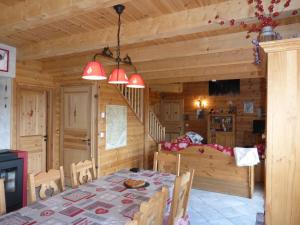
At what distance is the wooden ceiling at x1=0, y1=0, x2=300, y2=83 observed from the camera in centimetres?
203

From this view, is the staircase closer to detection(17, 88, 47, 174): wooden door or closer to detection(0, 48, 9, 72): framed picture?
detection(17, 88, 47, 174): wooden door

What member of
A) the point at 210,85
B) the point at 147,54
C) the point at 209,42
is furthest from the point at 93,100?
Answer: the point at 210,85

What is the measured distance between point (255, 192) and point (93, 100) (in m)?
3.72

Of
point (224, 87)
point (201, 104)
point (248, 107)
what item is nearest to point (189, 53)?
point (224, 87)

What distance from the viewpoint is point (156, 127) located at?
23.3ft

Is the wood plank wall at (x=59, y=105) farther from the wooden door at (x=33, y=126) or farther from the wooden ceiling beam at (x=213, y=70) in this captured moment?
the wooden ceiling beam at (x=213, y=70)

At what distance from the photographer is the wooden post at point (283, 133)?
1.37 meters

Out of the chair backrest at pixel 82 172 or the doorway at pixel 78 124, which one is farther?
the doorway at pixel 78 124

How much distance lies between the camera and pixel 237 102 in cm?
874

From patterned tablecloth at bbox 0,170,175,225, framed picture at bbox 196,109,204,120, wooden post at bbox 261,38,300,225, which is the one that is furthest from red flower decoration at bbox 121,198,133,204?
framed picture at bbox 196,109,204,120

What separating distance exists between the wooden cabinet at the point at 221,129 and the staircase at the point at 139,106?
2354mm

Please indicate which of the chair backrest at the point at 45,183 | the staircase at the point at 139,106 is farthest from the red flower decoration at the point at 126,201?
the staircase at the point at 139,106

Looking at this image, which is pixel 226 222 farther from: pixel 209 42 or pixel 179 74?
pixel 179 74

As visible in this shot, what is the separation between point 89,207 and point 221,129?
7467mm
